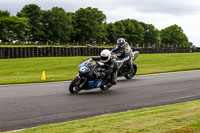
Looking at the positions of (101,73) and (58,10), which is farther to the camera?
(58,10)

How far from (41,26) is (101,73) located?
80534 millimetres

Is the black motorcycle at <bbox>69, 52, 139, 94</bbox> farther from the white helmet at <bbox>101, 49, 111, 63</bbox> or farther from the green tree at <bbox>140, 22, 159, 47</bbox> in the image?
the green tree at <bbox>140, 22, 159, 47</bbox>

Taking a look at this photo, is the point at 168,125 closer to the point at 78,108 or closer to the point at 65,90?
the point at 78,108

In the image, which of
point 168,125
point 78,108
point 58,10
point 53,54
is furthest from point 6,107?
point 58,10

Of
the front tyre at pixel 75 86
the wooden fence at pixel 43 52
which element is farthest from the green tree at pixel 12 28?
the front tyre at pixel 75 86

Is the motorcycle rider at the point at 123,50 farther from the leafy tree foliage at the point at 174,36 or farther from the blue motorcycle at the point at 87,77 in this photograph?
the leafy tree foliage at the point at 174,36

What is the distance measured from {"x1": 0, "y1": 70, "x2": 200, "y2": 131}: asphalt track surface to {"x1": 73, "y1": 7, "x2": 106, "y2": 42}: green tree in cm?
8446

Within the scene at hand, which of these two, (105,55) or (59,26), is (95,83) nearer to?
(105,55)

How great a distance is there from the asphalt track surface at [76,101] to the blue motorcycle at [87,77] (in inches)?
9.7

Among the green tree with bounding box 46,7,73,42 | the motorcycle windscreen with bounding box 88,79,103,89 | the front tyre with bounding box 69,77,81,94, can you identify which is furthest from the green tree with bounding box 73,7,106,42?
the front tyre with bounding box 69,77,81,94

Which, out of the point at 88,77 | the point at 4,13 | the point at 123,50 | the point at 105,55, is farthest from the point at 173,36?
the point at 88,77

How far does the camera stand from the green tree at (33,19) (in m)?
86.2

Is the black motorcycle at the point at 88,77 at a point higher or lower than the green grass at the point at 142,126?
higher

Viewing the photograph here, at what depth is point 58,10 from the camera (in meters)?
94.9
